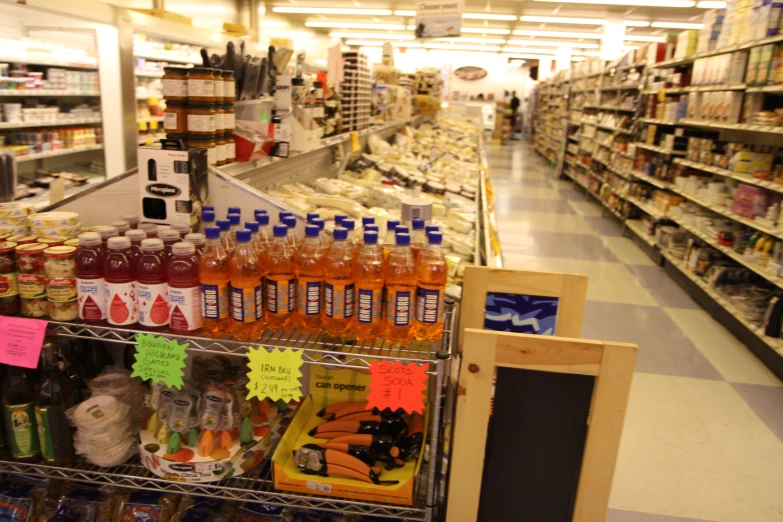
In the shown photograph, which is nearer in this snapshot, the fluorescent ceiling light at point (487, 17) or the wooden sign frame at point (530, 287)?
the wooden sign frame at point (530, 287)

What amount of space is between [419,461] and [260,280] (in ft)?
2.21

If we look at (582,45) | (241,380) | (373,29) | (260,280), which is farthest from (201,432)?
(582,45)

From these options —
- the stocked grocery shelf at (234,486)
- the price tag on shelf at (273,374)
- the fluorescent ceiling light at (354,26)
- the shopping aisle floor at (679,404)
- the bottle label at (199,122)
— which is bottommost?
the shopping aisle floor at (679,404)

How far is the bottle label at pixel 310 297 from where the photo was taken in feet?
4.84

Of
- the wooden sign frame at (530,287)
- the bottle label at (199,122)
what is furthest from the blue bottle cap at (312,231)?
the bottle label at (199,122)

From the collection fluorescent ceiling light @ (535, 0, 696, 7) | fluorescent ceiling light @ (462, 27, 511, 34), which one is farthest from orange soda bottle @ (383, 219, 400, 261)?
fluorescent ceiling light @ (462, 27, 511, 34)

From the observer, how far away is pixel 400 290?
1.44m

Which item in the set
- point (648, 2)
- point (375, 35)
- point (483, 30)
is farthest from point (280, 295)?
point (375, 35)

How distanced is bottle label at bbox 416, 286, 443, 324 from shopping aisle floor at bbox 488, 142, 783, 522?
5.38 feet

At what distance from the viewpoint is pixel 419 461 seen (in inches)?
61.9

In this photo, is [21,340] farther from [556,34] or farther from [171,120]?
[556,34]

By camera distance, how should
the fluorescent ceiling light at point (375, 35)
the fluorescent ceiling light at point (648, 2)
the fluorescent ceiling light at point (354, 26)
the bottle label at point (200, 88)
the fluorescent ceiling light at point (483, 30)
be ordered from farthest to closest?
the fluorescent ceiling light at point (375, 35) < the fluorescent ceiling light at point (354, 26) < the fluorescent ceiling light at point (483, 30) < the fluorescent ceiling light at point (648, 2) < the bottle label at point (200, 88)

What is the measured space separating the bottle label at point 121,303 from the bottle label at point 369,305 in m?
0.60

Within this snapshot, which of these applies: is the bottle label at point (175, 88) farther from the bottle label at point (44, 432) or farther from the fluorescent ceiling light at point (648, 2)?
the fluorescent ceiling light at point (648, 2)
